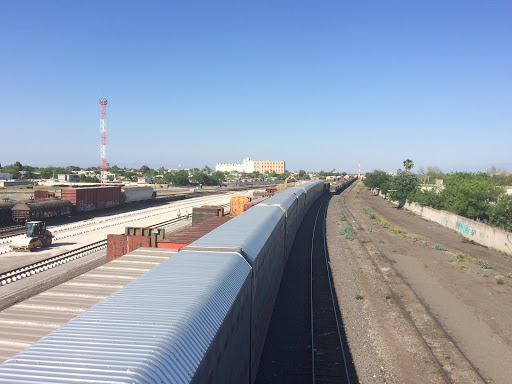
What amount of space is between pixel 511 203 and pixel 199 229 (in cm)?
3193

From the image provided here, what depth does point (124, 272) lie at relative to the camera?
9375 mm

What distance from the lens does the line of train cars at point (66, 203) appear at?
103 ft

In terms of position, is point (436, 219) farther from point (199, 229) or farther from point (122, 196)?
point (122, 196)

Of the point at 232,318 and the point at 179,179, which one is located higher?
the point at 179,179

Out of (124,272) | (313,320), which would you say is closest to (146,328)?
(124,272)

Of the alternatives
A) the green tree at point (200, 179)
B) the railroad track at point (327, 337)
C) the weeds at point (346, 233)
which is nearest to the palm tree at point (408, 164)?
the green tree at point (200, 179)

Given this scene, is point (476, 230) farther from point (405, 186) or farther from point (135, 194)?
point (135, 194)

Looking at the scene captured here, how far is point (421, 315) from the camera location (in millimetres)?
14688

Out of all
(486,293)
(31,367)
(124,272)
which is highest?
(31,367)

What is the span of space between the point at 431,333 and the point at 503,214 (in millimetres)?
26135

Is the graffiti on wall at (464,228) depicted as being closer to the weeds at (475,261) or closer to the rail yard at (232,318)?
the weeds at (475,261)

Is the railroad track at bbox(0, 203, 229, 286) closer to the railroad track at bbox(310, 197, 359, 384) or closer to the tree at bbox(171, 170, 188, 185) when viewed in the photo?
the railroad track at bbox(310, 197, 359, 384)

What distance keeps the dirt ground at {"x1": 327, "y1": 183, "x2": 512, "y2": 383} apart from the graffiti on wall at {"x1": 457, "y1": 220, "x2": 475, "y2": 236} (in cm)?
646

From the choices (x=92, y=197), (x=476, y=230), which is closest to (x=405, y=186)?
(x=476, y=230)
